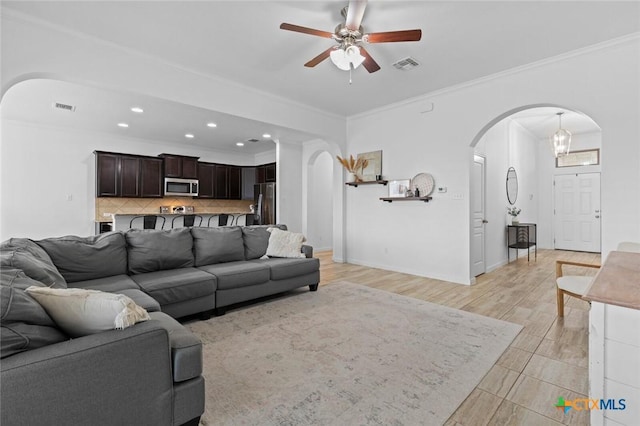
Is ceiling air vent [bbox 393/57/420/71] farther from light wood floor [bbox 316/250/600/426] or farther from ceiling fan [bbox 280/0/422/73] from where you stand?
light wood floor [bbox 316/250/600/426]

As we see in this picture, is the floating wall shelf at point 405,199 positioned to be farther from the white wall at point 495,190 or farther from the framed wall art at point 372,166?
the white wall at point 495,190

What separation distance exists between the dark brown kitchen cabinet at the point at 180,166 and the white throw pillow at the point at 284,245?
457cm

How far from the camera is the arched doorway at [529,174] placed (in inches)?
203

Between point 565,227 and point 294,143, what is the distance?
7364mm

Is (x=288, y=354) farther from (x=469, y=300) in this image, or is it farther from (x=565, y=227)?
(x=565, y=227)

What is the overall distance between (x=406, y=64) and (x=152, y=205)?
22.2 feet

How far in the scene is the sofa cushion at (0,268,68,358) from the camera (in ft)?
3.59

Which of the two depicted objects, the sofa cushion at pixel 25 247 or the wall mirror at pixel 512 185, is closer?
the sofa cushion at pixel 25 247

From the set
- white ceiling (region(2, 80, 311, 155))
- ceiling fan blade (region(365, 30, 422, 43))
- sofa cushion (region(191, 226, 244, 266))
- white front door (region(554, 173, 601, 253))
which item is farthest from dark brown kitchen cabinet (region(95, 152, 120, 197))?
white front door (region(554, 173, 601, 253))

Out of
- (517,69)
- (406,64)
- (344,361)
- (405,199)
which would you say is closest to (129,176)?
(405,199)

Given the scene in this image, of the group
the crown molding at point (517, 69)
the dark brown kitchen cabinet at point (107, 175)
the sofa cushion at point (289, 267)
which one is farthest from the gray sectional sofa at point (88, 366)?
the crown molding at point (517, 69)

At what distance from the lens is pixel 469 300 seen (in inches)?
146

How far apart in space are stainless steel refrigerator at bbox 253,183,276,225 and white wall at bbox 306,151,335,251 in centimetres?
102

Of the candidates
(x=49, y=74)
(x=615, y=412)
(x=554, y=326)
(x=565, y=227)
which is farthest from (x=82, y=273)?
(x=565, y=227)
